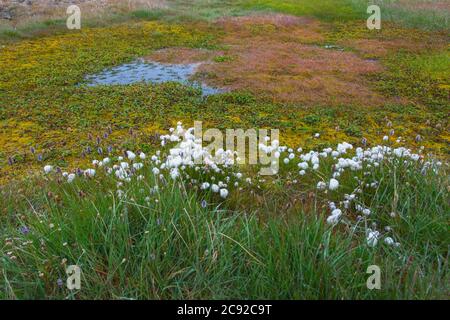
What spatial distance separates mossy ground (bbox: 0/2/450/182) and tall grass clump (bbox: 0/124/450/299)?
268 cm

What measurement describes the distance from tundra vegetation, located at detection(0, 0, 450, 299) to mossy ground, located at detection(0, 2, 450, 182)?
0.06 metres

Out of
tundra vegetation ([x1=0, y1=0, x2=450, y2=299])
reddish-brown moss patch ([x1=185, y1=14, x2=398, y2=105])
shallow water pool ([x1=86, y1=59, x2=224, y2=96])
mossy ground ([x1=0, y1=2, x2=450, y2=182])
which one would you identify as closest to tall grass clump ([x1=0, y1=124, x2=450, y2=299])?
tundra vegetation ([x1=0, y1=0, x2=450, y2=299])

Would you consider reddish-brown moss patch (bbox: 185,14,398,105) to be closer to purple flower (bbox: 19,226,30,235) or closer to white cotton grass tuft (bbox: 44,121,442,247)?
white cotton grass tuft (bbox: 44,121,442,247)

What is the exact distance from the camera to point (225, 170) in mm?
6125

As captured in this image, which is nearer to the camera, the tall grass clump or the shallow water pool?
the tall grass clump

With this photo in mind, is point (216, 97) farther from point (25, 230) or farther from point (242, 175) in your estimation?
point (25, 230)

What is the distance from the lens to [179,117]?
945 cm

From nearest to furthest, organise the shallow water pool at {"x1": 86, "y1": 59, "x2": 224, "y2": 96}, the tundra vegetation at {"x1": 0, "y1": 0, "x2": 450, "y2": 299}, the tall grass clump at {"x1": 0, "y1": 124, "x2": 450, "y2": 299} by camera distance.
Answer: the tall grass clump at {"x1": 0, "y1": 124, "x2": 450, "y2": 299} < the tundra vegetation at {"x1": 0, "y1": 0, "x2": 450, "y2": 299} < the shallow water pool at {"x1": 86, "y1": 59, "x2": 224, "y2": 96}

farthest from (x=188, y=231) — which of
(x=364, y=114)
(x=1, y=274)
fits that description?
(x=364, y=114)

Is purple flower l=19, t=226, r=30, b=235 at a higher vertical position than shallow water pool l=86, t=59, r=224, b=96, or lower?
lower

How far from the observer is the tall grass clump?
3854 millimetres

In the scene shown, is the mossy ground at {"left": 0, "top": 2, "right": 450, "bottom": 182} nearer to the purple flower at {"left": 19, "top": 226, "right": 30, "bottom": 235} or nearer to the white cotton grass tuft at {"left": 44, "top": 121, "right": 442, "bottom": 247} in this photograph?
the white cotton grass tuft at {"left": 44, "top": 121, "right": 442, "bottom": 247}

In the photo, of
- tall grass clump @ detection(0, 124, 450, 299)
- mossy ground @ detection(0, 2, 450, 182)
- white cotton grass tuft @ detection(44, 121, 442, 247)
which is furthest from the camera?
mossy ground @ detection(0, 2, 450, 182)
